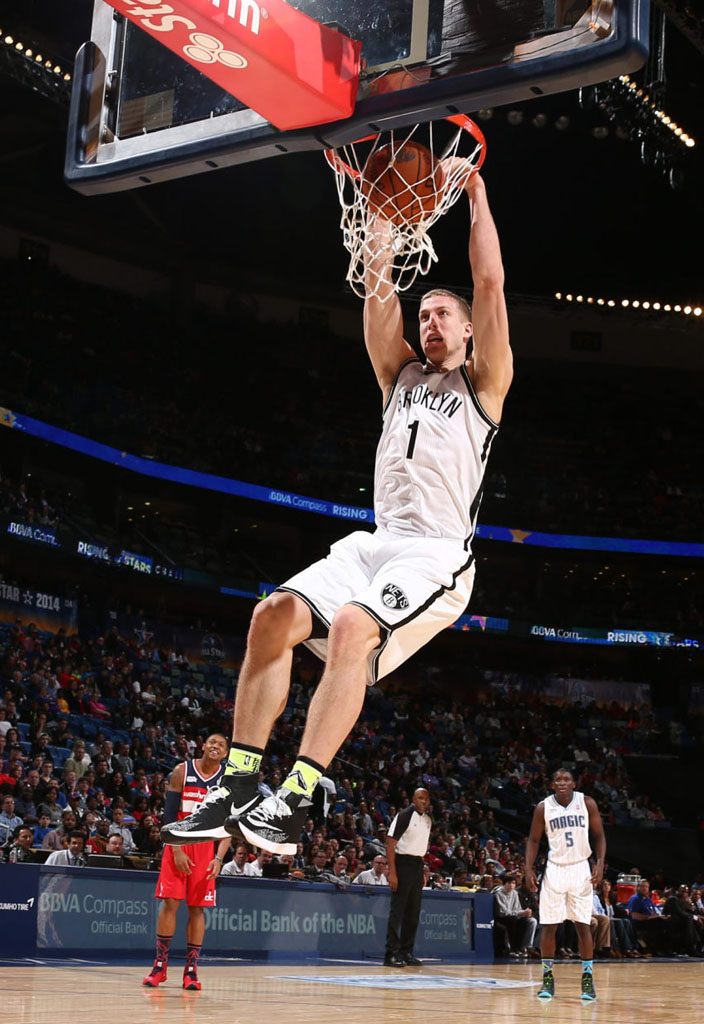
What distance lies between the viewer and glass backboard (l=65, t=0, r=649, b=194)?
159 inches

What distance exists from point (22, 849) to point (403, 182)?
8513mm

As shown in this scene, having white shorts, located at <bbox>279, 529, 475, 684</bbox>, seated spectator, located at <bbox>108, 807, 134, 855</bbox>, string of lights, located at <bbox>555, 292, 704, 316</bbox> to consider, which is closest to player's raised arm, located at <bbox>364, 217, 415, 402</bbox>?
white shorts, located at <bbox>279, 529, 475, 684</bbox>

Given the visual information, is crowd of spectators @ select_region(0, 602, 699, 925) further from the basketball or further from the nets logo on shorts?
the basketball

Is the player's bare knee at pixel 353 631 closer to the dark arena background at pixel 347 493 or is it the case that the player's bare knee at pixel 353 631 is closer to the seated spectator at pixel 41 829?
the dark arena background at pixel 347 493

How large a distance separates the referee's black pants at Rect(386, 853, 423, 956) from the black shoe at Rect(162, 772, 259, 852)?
833 cm

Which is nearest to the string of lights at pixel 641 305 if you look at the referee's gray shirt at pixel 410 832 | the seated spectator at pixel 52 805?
the referee's gray shirt at pixel 410 832

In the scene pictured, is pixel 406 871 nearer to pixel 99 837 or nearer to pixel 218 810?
pixel 99 837

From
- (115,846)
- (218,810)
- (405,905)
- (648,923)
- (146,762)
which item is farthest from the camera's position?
(648,923)

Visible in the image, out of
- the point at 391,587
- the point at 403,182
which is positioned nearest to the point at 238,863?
the point at 391,587

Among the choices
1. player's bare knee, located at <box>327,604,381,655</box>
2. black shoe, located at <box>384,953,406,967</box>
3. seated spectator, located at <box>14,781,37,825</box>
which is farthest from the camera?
seated spectator, located at <box>14,781,37,825</box>

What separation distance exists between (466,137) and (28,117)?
1943 centimetres

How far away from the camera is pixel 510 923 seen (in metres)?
15.4

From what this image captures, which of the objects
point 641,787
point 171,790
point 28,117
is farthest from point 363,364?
point 171,790

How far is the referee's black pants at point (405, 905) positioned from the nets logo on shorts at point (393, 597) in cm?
841
